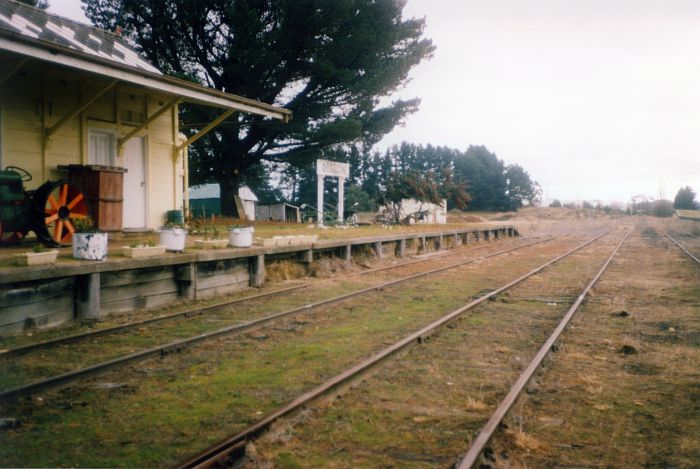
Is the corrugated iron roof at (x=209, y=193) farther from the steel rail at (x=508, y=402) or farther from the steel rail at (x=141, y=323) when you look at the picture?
the steel rail at (x=508, y=402)

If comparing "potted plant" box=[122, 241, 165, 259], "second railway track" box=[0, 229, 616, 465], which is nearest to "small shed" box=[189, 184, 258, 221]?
"potted plant" box=[122, 241, 165, 259]

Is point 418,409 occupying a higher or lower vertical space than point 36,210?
lower

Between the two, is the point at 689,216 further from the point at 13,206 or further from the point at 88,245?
the point at 13,206

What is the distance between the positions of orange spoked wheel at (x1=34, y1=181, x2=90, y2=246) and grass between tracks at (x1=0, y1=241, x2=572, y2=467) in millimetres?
3860

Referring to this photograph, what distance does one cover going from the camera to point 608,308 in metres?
8.31

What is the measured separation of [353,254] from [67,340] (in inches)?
362

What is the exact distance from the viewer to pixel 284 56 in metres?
21.0

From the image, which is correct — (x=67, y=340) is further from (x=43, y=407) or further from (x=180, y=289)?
(x=180, y=289)

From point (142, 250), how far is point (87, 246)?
82 cm

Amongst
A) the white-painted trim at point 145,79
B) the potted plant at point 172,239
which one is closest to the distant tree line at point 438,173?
the white-painted trim at point 145,79

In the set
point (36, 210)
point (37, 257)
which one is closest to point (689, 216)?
point (36, 210)

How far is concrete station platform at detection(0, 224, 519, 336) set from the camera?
241 inches

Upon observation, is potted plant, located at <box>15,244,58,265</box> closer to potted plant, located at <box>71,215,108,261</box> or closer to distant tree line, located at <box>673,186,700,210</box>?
potted plant, located at <box>71,215,108,261</box>

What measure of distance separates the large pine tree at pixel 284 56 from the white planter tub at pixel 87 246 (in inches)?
541
